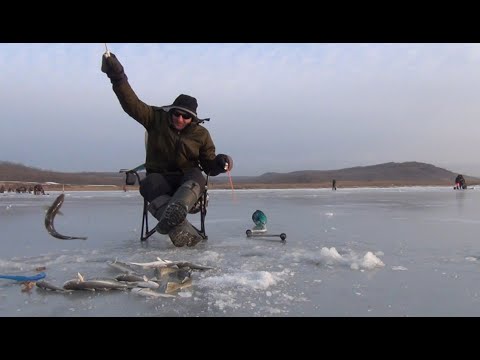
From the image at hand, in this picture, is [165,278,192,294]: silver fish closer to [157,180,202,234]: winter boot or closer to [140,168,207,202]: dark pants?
[157,180,202,234]: winter boot

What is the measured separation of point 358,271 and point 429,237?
2.47 metres

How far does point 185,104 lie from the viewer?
4.87 metres

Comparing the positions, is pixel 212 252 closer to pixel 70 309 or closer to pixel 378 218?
pixel 70 309

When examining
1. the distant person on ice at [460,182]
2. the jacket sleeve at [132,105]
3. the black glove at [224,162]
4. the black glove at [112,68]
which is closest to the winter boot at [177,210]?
the black glove at [224,162]

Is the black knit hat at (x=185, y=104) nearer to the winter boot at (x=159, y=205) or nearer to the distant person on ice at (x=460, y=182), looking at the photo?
the winter boot at (x=159, y=205)

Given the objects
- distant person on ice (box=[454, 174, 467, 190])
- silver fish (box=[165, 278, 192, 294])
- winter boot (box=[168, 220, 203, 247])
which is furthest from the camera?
distant person on ice (box=[454, 174, 467, 190])

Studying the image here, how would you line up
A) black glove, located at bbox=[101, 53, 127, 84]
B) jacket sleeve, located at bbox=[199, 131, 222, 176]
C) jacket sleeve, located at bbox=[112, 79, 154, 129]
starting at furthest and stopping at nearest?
jacket sleeve, located at bbox=[199, 131, 222, 176] → jacket sleeve, located at bbox=[112, 79, 154, 129] → black glove, located at bbox=[101, 53, 127, 84]

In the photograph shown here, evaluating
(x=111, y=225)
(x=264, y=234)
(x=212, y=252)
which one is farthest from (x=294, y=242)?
(x=111, y=225)

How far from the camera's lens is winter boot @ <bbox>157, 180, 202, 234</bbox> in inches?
167

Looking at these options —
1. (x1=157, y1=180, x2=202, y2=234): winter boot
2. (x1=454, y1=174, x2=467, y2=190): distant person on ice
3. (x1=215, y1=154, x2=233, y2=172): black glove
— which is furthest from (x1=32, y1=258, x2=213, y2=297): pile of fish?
(x1=454, y1=174, x2=467, y2=190): distant person on ice

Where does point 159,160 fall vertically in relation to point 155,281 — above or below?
above

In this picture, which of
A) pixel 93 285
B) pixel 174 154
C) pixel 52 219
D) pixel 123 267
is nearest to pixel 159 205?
pixel 174 154
